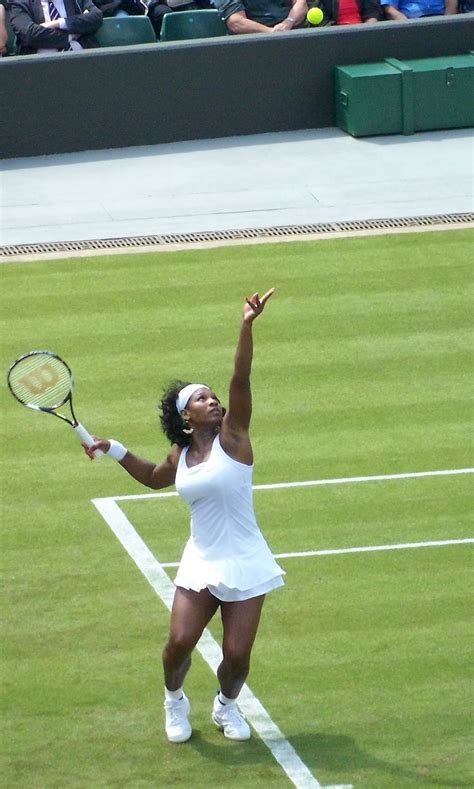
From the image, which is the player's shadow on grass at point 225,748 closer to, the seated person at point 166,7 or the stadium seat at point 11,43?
the stadium seat at point 11,43

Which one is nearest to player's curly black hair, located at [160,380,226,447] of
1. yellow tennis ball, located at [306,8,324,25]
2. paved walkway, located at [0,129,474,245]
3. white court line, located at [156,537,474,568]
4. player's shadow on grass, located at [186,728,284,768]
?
player's shadow on grass, located at [186,728,284,768]

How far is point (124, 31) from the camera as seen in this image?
68.9 ft

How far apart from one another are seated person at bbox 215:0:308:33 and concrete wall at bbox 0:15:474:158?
2.05 ft

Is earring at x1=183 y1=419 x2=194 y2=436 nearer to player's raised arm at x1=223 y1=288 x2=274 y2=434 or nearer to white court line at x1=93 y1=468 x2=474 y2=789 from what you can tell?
player's raised arm at x1=223 y1=288 x2=274 y2=434

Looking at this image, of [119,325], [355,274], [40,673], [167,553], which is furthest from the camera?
[355,274]

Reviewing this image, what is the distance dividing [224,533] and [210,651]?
167cm

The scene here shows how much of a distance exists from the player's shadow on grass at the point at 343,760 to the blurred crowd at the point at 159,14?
13759mm

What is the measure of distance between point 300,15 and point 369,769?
14.9 meters

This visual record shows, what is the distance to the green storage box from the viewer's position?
66.8 feet

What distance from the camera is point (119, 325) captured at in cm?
1531

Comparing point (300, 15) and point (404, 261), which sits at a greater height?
→ point (300, 15)

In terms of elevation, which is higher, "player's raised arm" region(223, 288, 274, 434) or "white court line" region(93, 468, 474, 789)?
"player's raised arm" region(223, 288, 274, 434)

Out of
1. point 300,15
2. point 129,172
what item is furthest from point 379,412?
point 300,15

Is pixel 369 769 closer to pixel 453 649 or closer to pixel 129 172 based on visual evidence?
pixel 453 649
